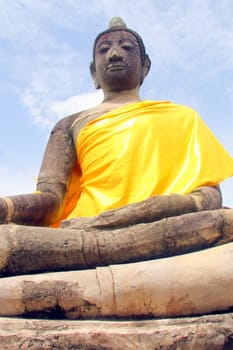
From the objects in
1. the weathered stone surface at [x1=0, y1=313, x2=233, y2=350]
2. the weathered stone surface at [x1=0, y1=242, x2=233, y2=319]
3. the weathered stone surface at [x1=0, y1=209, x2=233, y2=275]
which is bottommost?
the weathered stone surface at [x1=0, y1=313, x2=233, y2=350]

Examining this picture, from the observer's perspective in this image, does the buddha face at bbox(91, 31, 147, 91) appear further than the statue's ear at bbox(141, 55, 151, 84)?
No

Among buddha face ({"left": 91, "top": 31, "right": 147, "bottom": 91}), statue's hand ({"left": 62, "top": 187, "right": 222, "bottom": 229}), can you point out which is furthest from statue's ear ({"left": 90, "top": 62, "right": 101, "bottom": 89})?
statue's hand ({"left": 62, "top": 187, "right": 222, "bottom": 229})

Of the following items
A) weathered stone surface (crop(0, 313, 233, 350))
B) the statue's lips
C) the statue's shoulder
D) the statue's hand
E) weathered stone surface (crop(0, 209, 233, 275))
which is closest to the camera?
weathered stone surface (crop(0, 313, 233, 350))

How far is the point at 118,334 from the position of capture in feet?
9.95

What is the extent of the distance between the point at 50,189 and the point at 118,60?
4.61 feet

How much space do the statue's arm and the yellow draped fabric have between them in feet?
0.45

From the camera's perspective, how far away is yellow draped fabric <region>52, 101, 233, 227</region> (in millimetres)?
4617

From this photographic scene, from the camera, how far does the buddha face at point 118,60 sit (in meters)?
5.58

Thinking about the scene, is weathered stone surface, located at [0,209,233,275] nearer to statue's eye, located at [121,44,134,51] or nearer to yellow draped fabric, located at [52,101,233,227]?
yellow draped fabric, located at [52,101,233,227]

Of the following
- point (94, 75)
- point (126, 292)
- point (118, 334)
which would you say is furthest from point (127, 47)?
point (118, 334)

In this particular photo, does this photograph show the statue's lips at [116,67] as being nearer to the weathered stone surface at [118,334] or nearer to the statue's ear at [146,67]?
the statue's ear at [146,67]

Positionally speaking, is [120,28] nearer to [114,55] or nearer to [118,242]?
[114,55]

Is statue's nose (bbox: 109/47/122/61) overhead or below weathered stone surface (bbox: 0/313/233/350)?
overhead

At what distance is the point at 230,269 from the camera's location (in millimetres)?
3344
